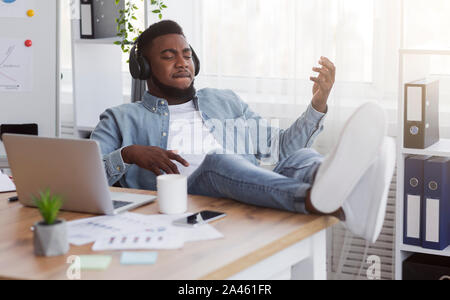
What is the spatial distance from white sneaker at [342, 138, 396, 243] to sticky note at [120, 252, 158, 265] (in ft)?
1.54

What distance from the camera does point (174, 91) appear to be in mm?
2445

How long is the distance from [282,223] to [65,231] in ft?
1.57

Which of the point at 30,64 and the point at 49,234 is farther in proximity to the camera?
the point at 30,64

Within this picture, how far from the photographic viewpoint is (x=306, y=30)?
9.35ft

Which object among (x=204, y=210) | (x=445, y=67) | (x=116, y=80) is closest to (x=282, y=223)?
(x=204, y=210)

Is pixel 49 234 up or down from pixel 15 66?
down

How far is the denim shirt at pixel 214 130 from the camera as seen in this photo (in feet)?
7.49

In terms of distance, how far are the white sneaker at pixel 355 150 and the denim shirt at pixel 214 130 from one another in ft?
2.43

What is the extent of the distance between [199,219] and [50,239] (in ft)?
1.17

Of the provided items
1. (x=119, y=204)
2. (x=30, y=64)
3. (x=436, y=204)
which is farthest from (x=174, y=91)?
(x=436, y=204)

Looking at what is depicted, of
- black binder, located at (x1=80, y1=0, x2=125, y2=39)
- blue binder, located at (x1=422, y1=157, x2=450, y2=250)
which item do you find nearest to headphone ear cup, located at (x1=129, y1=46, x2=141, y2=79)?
black binder, located at (x1=80, y1=0, x2=125, y2=39)

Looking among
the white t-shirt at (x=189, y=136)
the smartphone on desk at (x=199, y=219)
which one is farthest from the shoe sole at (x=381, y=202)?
the white t-shirt at (x=189, y=136)

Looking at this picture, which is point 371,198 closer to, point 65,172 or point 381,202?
point 381,202

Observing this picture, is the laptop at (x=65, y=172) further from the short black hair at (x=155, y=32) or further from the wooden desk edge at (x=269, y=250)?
the short black hair at (x=155, y=32)
